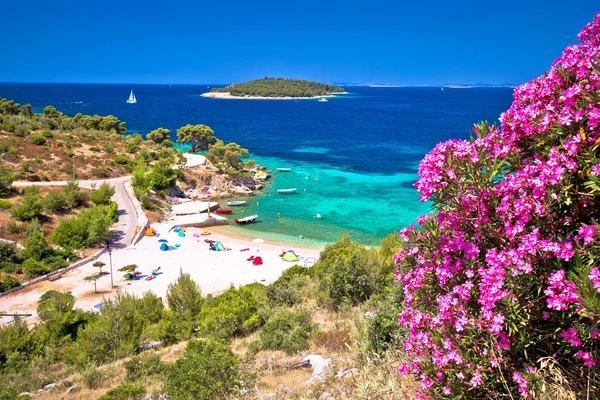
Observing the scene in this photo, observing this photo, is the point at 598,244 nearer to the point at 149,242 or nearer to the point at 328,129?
the point at 149,242

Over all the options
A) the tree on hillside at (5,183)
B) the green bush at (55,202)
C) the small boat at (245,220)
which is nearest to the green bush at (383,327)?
the green bush at (55,202)

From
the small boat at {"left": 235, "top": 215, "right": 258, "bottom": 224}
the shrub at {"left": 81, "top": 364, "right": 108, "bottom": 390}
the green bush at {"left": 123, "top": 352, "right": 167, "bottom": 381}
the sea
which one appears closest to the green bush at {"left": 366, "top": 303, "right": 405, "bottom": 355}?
the green bush at {"left": 123, "top": 352, "right": 167, "bottom": 381}

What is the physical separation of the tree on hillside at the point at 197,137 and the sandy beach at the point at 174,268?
3106cm

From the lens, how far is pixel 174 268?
81.9 feet

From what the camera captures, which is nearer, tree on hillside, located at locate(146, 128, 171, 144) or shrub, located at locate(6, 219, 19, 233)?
shrub, located at locate(6, 219, 19, 233)

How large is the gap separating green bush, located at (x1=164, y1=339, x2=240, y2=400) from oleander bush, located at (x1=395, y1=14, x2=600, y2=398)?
449 centimetres

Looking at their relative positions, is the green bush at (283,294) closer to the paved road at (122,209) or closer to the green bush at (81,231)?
the green bush at (81,231)

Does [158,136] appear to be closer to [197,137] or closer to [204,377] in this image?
[197,137]

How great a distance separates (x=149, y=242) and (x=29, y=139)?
2642 cm

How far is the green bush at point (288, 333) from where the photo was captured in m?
10.1

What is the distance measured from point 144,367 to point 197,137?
54406 millimetres

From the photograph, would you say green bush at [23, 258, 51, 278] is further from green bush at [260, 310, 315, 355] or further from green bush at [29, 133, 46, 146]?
green bush at [29, 133, 46, 146]

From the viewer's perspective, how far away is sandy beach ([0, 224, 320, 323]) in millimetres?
20125

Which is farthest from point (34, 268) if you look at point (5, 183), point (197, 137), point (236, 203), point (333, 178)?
point (197, 137)
